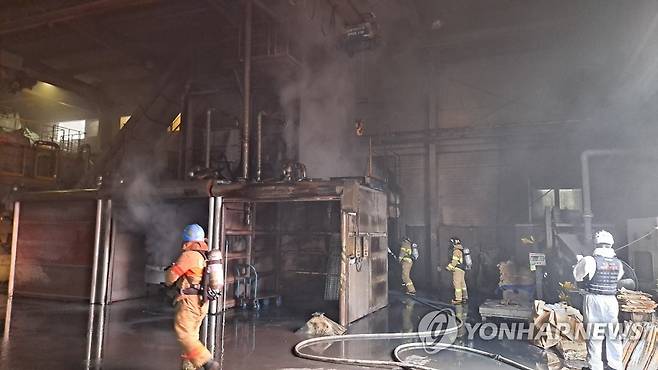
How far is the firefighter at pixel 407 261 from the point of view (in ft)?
42.1

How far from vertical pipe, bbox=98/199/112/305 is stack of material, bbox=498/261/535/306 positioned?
389 inches

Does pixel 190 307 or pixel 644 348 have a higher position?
pixel 190 307

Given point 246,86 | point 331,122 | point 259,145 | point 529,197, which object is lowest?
point 529,197

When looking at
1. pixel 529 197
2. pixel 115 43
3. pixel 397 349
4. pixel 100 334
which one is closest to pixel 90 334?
pixel 100 334

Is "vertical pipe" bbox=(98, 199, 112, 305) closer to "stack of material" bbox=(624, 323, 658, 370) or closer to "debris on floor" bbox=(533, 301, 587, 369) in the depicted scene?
"debris on floor" bbox=(533, 301, 587, 369)

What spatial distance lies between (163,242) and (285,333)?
226 inches

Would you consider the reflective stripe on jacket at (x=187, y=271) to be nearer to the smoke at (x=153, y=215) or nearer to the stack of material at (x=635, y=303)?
the smoke at (x=153, y=215)

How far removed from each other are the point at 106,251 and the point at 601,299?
10894mm

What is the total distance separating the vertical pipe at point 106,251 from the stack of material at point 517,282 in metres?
9.88

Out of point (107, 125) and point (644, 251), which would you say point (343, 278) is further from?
point (107, 125)

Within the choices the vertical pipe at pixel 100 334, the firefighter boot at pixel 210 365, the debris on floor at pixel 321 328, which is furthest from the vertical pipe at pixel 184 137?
the firefighter boot at pixel 210 365

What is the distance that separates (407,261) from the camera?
12844mm

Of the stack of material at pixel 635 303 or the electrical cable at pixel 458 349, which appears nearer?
the electrical cable at pixel 458 349

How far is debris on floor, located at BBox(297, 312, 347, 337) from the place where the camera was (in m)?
7.94
